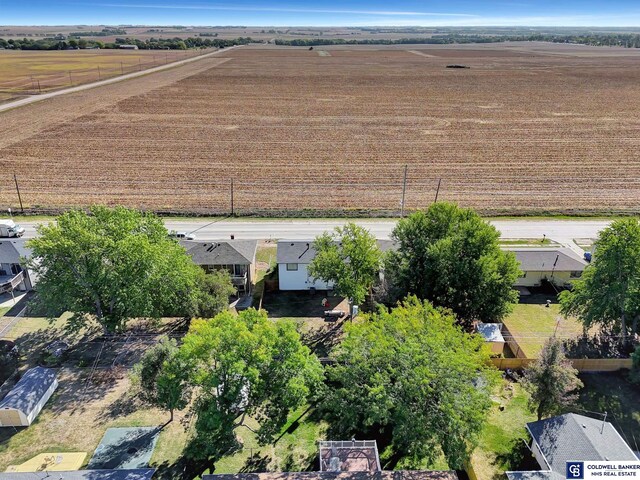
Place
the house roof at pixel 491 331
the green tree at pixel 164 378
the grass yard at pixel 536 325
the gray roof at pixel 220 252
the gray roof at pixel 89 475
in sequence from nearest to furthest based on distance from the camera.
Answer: the gray roof at pixel 89 475
the green tree at pixel 164 378
the house roof at pixel 491 331
the grass yard at pixel 536 325
the gray roof at pixel 220 252

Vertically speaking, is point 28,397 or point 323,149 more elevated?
point 323,149

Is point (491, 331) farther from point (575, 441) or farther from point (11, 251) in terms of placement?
point (11, 251)

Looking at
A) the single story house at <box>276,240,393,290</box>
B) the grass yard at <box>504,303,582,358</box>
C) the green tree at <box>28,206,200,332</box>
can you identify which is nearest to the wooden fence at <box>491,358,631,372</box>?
the grass yard at <box>504,303,582,358</box>

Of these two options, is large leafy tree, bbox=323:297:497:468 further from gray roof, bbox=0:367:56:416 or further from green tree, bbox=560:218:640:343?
gray roof, bbox=0:367:56:416

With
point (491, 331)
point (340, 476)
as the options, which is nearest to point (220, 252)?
point (491, 331)

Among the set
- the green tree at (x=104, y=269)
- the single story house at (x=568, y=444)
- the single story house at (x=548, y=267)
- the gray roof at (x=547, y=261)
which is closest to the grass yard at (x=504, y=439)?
the single story house at (x=568, y=444)

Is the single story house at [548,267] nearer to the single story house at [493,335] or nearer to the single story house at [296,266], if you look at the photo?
the single story house at [493,335]

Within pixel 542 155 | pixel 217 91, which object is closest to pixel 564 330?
pixel 542 155
